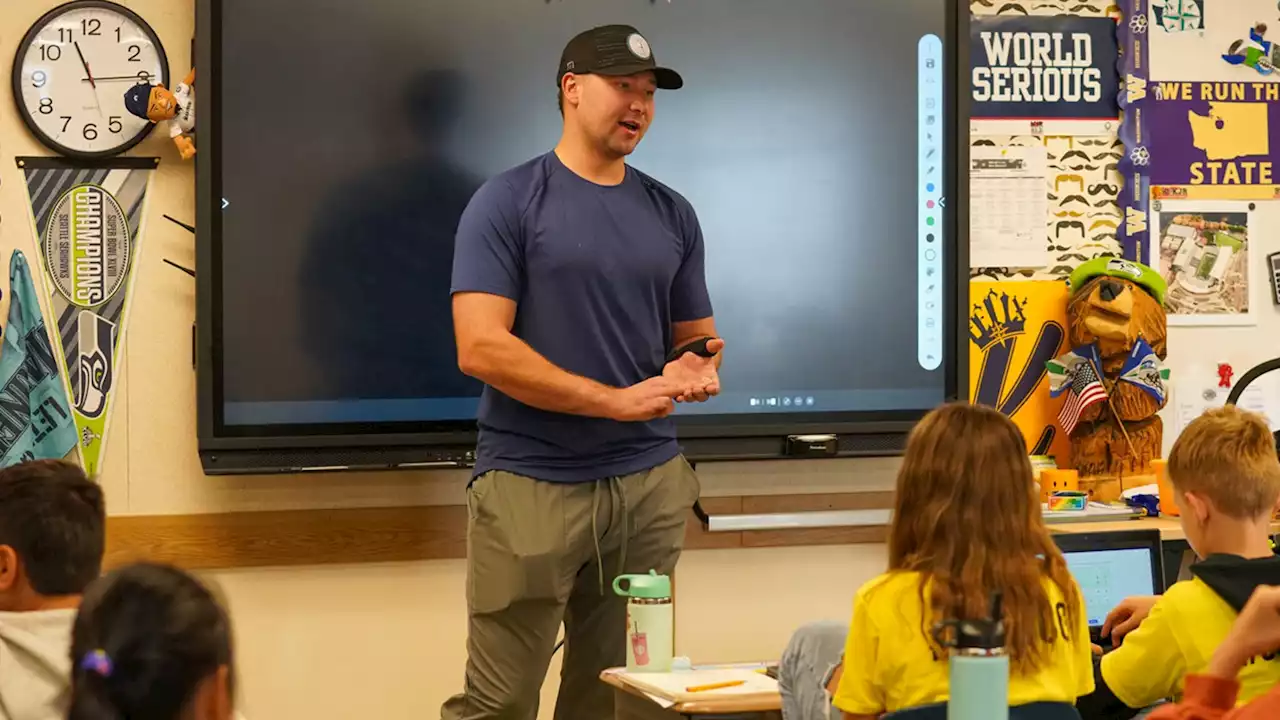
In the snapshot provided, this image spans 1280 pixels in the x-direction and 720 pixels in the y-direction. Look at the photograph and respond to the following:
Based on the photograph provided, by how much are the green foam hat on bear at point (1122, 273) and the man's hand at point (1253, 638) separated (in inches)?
97.6

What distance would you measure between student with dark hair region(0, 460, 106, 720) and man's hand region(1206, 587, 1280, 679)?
4.80 feet

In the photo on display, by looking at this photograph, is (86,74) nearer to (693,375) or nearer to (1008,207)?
(693,375)

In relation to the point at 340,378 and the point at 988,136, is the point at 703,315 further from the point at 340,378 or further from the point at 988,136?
the point at 988,136

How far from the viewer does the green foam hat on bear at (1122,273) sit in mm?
4023

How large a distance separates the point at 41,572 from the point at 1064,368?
284 cm

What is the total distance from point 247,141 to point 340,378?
1.98ft

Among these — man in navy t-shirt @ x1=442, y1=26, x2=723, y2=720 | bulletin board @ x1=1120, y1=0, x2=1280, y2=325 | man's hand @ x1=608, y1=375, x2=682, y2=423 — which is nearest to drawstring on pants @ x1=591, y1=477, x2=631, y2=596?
man in navy t-shirt @ x1=442, y1=26, x2=723, y2=720

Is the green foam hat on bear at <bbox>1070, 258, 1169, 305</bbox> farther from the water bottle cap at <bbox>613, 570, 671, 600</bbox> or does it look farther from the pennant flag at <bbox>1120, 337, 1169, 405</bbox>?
the water bottle cap at <bbox>613, 570, 671, 600</bbox>

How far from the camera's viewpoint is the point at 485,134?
3.59m

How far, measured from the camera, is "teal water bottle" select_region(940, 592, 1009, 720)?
3.96 feet

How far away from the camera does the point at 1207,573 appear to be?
2.16 metres

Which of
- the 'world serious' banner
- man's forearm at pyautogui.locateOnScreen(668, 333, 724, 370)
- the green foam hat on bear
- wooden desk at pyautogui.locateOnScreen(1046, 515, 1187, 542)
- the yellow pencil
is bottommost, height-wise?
the yellow pencil

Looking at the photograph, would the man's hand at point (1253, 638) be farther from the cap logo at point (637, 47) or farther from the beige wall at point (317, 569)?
the beige wall at point (317, 569)

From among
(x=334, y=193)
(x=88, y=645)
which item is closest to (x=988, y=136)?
(x=334, y=193)
